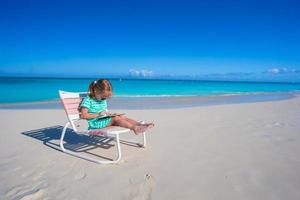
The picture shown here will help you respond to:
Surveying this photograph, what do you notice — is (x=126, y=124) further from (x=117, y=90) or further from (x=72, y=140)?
(x=117, y=90)

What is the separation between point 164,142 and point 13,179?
8.02ft

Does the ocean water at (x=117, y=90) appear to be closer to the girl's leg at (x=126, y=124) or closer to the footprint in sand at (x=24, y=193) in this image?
the girl's leg at (x=126, y=124)

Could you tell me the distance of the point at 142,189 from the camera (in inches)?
111

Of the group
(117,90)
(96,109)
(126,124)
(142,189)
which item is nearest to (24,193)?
(142,189)

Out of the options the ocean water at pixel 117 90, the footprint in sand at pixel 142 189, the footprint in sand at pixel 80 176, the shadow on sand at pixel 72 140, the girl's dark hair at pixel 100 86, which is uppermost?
the girl's dark hair at pixel 100 86

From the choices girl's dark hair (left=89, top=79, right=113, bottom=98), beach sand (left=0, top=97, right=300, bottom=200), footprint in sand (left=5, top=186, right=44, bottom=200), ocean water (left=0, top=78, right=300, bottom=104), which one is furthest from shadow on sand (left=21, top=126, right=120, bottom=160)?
ocean water (left=0, top=78, right=300, bottom=104)

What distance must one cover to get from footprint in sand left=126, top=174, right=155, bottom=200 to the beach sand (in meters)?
0.01

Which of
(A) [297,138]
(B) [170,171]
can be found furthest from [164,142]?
(A) [297,138]

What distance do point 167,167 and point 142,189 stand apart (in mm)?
674

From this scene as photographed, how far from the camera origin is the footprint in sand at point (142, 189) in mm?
2662

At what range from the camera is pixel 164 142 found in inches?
184

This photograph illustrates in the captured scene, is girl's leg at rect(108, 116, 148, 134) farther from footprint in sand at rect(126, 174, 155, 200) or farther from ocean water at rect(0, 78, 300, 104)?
ocean water at rect(0, 78, 300, 104)

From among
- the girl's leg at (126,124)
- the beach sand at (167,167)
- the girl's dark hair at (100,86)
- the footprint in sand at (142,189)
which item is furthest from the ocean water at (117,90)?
the footprint in sand at (142,189)

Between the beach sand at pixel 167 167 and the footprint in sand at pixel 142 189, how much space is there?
1 cm
